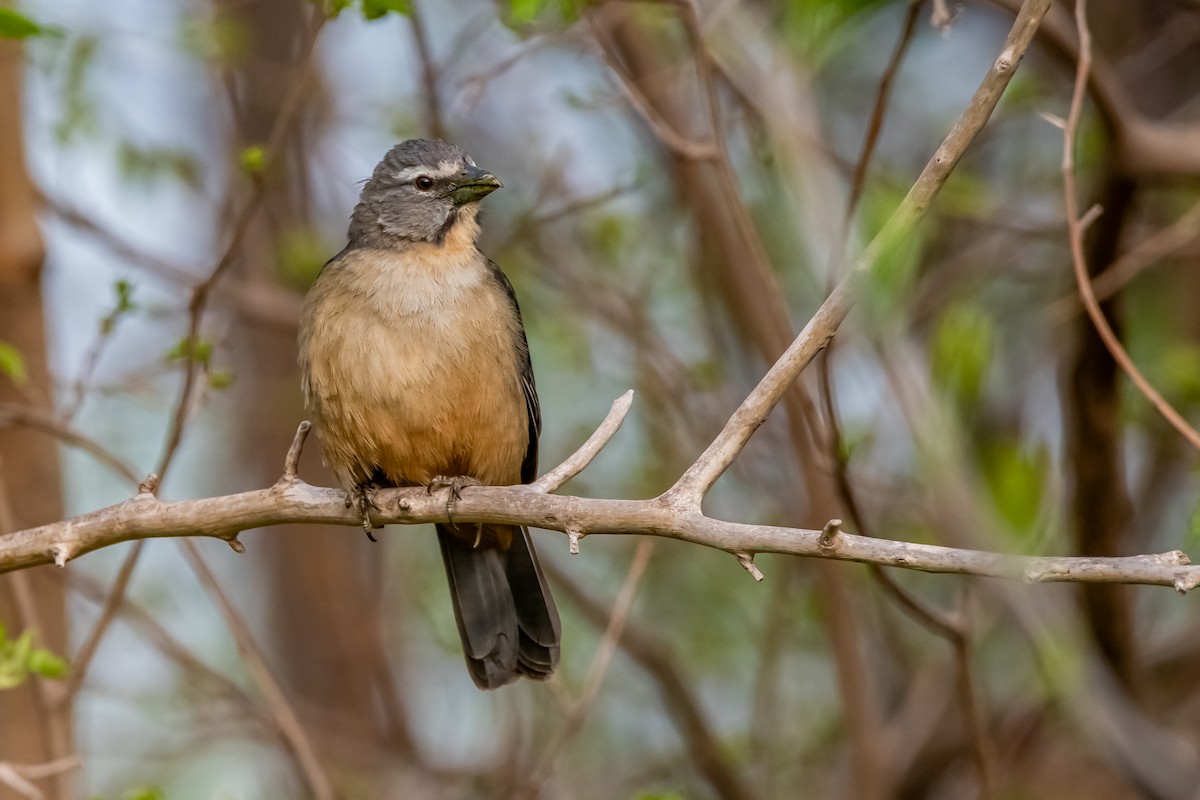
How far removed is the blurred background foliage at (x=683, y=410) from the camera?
4.74 m

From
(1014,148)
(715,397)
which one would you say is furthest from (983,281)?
(715,397)

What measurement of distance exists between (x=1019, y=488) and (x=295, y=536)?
185 inches

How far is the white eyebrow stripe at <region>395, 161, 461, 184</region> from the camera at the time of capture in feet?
16.1

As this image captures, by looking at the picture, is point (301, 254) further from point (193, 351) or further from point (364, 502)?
point (364, 502)

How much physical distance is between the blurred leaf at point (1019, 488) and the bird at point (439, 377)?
154 centimetres

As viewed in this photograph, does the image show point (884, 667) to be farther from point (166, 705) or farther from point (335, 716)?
point (166, 705)

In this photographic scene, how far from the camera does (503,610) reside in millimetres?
4812

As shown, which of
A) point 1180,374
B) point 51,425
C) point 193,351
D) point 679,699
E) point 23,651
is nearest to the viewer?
point 23,651

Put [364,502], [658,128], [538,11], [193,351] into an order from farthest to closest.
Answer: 1. [658,128]
2. [193,351]
3. [364,502]
4. [538,11]

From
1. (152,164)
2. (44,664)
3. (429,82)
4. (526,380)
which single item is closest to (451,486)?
(526,380)

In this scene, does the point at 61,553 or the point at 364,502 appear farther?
the point at 364,502

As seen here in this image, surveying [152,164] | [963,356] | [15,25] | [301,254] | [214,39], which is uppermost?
[214,39]

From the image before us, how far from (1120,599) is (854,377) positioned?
1.55 meters

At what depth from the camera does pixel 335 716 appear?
7.07m
